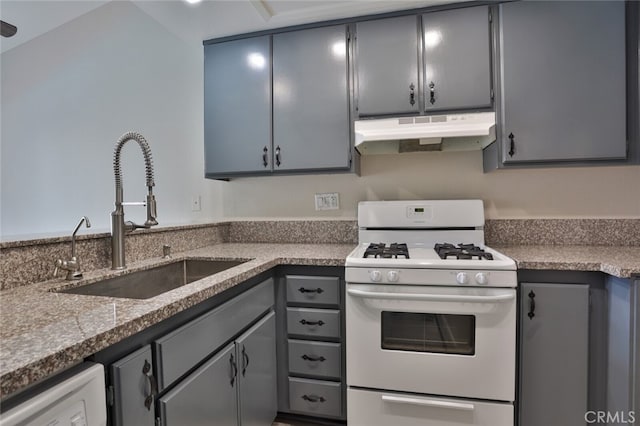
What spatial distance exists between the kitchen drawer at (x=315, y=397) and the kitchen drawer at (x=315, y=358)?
49 millimetres

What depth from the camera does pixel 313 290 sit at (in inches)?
65.4

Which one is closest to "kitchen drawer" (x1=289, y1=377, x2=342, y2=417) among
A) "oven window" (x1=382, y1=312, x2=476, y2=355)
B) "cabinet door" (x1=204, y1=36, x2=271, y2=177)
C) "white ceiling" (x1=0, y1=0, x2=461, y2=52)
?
"oven window" (x1=382, y1=312, x2=476, y2=355)

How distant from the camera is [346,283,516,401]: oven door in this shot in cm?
141

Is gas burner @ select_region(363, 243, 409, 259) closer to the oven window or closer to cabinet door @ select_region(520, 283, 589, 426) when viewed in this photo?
the oven window

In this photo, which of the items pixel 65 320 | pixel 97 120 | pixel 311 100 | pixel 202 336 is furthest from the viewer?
pixel 97 120

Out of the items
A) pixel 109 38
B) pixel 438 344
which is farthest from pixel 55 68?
Result: pixel 438 344

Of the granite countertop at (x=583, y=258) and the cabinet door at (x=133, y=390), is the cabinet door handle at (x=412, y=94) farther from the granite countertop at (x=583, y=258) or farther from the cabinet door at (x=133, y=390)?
the cabinet door at (x=133, y=390)

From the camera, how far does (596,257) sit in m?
1.47

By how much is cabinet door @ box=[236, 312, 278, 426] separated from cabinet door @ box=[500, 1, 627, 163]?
1506 mm

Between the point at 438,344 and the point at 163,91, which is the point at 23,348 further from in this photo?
the point at 163,91

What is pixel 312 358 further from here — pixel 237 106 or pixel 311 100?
pixel 237 106

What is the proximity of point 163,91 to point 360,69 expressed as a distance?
5.11 feet

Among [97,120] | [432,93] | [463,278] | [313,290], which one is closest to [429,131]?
[432,93]

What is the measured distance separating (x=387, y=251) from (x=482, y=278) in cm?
45
